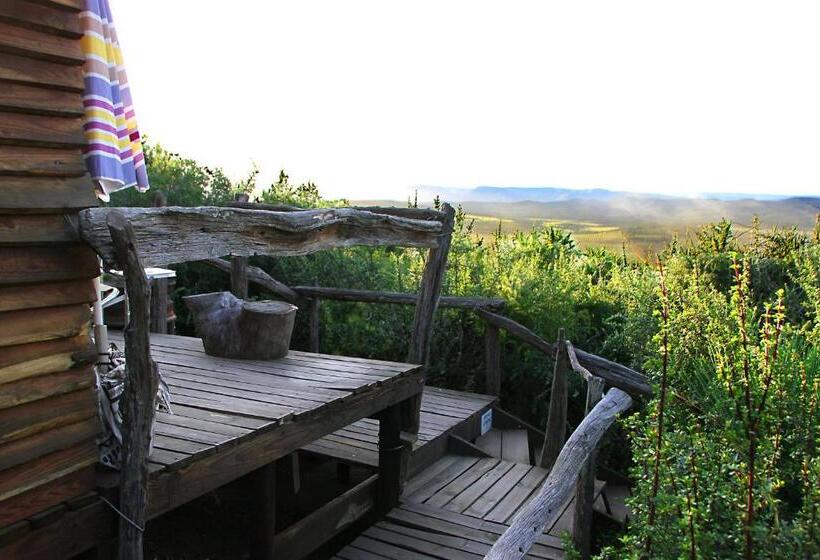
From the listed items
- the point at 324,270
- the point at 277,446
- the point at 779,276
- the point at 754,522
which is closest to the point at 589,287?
the point at 779,276

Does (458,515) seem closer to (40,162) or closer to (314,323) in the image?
(314,323)

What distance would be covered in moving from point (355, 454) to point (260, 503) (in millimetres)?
1372

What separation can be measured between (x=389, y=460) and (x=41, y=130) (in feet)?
10.8

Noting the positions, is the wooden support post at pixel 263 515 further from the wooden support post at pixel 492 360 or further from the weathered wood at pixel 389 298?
the wooden support post at pixel 492 360

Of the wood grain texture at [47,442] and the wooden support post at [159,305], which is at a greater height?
the wood grain texture at [47,442]

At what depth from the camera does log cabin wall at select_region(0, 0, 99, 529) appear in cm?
271

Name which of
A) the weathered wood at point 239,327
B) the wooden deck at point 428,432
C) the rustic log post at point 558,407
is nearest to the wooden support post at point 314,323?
the wooden deck at point 428,432

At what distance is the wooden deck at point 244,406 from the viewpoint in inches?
132

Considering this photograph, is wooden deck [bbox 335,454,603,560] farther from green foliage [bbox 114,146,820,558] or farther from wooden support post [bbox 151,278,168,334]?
wooden support post [bbox 151,278,168,334]

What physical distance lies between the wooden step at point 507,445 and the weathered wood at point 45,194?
460cm

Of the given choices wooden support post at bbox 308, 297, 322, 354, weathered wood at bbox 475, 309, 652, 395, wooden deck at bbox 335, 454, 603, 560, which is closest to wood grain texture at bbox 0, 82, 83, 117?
wooden deck at bbox 335, 454, 603, 560

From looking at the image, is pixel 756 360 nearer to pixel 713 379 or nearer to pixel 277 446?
pixel 713 379

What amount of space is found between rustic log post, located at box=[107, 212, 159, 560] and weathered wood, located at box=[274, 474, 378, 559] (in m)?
1.51

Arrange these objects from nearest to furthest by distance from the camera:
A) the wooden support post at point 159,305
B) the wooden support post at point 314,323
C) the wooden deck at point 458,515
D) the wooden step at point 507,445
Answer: the wooden deck at point 458,515, the wooden step at point 507,445, the wooden support post at point 159,305, the wooden support post at point 314,323
